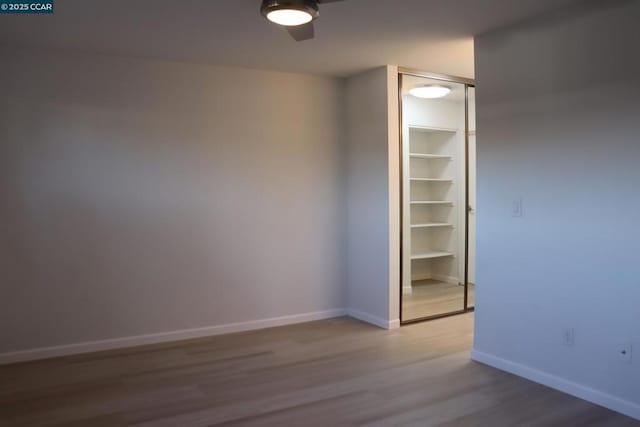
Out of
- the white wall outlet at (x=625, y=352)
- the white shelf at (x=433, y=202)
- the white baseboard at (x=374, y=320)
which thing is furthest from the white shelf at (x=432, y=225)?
the white wall outlet at (x=625, y=352)

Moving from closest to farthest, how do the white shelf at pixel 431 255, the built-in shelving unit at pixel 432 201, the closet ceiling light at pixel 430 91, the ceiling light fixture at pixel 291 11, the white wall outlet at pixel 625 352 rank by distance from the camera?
the ceiling light fixture at pixel 291 11 → the white wall outlet at pixel 625 352 → the closet ceiling light at pixel 430 91 → the white shelf at pixel 431 255 → the built-in shelving unit at pixel 432 201

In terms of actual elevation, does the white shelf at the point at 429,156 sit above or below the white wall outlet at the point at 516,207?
above

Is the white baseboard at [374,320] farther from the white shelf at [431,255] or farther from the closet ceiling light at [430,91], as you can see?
the closet ceiling light at [430,91]

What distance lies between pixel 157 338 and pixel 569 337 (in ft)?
10.3

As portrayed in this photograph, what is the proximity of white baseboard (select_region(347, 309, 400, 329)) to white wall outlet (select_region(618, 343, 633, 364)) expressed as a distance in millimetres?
1989

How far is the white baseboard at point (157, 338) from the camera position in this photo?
11.8ft

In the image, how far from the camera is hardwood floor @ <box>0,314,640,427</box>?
2635 millimetres

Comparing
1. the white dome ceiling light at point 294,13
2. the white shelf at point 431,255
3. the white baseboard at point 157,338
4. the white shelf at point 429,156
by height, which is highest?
the white dome ceiling light at point 294,13

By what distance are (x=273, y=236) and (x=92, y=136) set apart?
176 cm

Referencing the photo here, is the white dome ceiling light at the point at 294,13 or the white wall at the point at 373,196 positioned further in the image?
the white wall at the point at 373,196

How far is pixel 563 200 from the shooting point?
288 cm

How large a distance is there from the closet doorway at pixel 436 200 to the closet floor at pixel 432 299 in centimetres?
1

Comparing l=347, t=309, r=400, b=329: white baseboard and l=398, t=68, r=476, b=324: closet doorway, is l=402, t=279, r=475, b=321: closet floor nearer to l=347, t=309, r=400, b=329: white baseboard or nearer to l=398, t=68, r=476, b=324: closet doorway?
l=398, t=68, r=476, b=324: closet doorway

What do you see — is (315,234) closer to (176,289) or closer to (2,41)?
(176,289)
